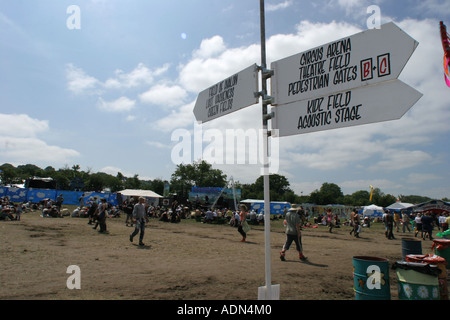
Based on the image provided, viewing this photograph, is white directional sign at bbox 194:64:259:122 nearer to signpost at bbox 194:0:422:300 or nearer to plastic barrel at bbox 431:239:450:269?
signpost at bbox 194:0:422:300

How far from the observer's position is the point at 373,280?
14.1 ft

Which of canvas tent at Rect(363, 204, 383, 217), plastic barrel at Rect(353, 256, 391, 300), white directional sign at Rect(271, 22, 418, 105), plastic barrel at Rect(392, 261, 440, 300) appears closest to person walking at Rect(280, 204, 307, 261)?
plastic barrel at Rect(353, 256, 391, 300)

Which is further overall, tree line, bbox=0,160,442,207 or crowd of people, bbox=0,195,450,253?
tree line, bbox=0,160,442,207

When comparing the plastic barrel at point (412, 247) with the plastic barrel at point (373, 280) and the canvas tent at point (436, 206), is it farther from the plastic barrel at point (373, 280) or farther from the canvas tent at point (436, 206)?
the canvas tent at point (436, 206)

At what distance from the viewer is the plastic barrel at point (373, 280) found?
4.25m

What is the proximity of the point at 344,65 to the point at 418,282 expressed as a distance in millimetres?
3456

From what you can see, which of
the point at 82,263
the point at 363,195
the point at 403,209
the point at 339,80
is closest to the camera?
the point at 339,80

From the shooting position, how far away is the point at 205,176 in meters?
104

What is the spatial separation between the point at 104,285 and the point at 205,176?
9896 cm

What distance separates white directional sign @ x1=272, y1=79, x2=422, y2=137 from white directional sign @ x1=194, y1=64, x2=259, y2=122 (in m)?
0.48

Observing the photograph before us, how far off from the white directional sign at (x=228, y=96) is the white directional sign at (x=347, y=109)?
48 cm

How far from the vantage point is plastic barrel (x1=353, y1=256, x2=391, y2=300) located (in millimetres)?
4246
